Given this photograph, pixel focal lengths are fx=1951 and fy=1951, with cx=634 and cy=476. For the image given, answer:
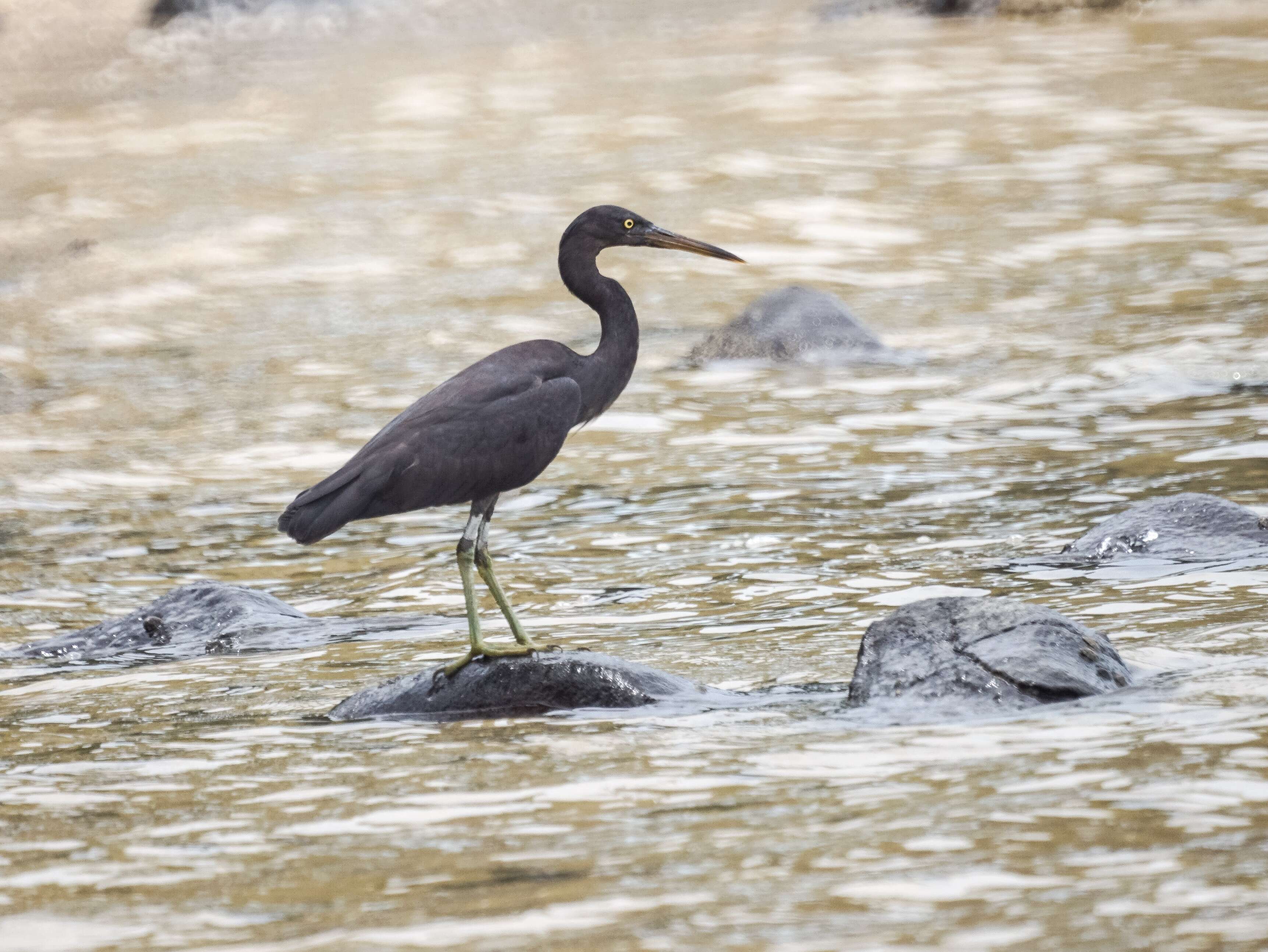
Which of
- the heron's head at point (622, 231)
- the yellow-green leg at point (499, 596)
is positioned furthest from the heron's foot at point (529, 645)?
the heron's head at point (622, 231)

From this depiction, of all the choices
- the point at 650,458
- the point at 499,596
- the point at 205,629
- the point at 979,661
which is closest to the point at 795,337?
the point at 650,458

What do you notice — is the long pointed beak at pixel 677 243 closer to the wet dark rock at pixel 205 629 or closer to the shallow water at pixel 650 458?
the shallow water at pixel 650 458

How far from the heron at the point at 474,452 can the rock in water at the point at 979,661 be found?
1337mm

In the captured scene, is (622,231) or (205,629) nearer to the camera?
(622,231)

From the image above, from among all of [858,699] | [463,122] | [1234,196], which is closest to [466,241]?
[463,122]

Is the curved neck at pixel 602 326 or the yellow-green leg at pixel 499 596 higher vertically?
the curved neck at pixel 602 326

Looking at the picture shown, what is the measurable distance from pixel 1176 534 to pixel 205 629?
4.43 metres

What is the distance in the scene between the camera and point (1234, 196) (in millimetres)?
20281

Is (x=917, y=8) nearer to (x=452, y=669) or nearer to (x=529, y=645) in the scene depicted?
(x=529, y=645)

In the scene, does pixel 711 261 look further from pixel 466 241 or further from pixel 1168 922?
pixel 1168 922

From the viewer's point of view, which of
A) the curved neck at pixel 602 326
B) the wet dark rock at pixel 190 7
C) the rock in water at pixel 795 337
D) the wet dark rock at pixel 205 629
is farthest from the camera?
the wet dark rock at pixel 190 7

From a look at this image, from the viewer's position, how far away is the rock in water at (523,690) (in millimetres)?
6883

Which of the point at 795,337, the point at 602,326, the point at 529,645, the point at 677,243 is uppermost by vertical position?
the point at 677,243

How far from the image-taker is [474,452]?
7281 millimetres
